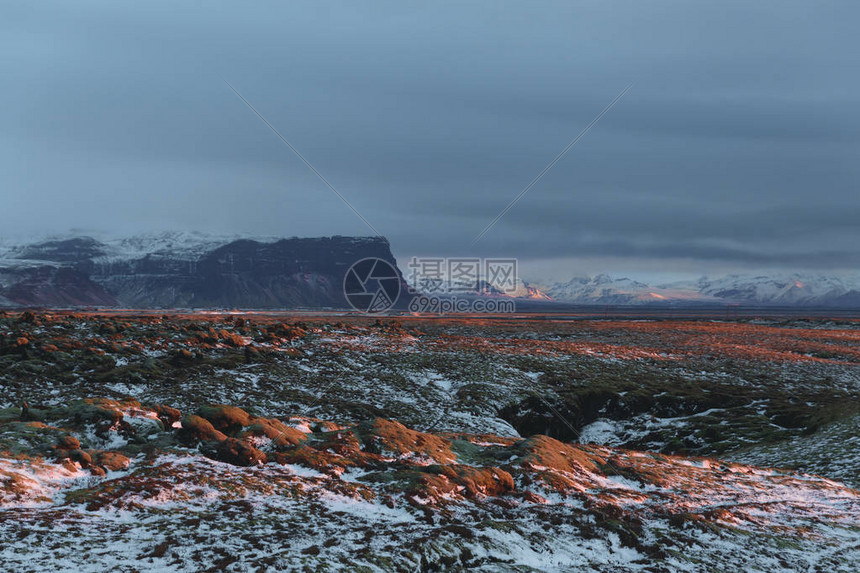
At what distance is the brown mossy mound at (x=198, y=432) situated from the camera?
49.3ft

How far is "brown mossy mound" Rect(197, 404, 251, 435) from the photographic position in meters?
16.5

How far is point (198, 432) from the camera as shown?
15.2 metres

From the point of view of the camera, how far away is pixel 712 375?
1500 inches

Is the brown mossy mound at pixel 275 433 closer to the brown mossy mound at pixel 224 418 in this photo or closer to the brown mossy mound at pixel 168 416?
the brown mossy mound at pixel 224 418

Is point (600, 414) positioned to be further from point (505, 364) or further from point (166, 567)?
point (166, 567)

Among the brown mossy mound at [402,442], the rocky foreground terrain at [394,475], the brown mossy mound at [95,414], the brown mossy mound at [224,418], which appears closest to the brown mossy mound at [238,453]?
the rocky foreground terrain at [394,475]

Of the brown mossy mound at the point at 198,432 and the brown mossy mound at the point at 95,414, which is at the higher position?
the brown mossy mound at the point at 95,414

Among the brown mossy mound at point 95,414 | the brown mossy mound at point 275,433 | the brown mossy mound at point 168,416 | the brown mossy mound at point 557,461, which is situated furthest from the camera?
the brown mossy mound at point 168,416

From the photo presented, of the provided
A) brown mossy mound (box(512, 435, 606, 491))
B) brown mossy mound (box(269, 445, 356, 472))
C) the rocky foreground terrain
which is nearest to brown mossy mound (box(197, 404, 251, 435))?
the rocky foreground terrain

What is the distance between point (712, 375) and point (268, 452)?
36520mm

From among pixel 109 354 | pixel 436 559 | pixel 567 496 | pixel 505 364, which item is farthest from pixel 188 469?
pixel 505 364

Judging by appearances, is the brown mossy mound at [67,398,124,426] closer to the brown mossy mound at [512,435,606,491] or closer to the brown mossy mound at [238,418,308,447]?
the brown mossy mound at [238,418,308,447]

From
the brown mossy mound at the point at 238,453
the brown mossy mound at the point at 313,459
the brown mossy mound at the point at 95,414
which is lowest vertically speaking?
the brown mossy mound at the point at 313,459

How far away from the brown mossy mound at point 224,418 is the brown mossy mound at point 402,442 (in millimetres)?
4281
